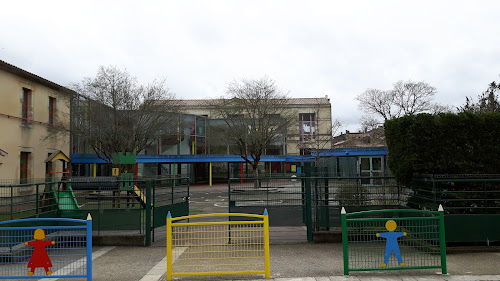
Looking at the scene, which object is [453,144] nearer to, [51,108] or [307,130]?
[51,108]

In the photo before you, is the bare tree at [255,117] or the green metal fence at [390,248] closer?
the green metal fence at [390,248]

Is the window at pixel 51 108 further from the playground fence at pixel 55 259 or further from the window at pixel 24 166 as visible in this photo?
the playground fence at pixel 55 259

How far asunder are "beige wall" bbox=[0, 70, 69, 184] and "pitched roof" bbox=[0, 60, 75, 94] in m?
0.21

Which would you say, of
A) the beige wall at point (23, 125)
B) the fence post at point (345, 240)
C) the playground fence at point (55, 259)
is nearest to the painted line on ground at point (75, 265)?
the playground fence at point (55, 259)

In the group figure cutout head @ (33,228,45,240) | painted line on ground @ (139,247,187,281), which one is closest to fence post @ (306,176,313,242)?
painted line on ground @ (139,247,187,281)

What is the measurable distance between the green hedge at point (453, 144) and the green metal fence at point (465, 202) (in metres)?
0.31

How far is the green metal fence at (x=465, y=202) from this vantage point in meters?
8.11

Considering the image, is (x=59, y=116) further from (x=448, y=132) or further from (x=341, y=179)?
(x=448, y=132)

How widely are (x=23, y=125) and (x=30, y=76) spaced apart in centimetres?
321

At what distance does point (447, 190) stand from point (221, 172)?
118 ft

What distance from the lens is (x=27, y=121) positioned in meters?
22.1

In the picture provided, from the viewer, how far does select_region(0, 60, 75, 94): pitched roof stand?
794 inches

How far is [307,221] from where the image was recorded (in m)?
9.37

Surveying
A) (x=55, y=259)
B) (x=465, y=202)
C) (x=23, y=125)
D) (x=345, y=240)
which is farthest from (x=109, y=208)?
(x=23, y=125)
